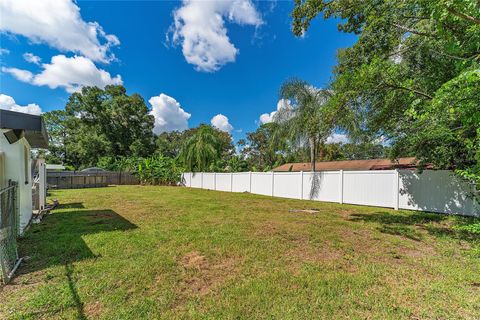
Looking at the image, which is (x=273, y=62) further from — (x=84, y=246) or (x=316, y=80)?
(x=84, y=246)

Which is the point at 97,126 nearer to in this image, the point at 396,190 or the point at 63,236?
the point at 63,236

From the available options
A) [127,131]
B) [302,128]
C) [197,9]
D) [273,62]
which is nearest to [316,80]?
[302,128]

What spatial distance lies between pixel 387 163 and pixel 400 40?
16821 millimetres

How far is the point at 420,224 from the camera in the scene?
6574 millimetres

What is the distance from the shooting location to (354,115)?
7.82 metres

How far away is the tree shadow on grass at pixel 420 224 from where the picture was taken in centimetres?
545

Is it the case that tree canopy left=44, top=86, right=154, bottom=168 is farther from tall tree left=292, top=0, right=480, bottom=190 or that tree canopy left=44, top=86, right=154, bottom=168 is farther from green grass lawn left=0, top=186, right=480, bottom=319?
tall tree left=292, top=0, right=480, bottom=190

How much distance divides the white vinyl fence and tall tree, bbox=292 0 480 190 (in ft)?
2.37

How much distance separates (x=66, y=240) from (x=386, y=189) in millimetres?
10484

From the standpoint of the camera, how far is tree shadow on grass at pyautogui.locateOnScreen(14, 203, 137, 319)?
141 inches

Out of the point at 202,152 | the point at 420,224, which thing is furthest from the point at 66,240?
the point at 202,152

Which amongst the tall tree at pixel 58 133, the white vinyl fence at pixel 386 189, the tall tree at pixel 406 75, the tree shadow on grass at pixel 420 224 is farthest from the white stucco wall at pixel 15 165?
the tall tree at pixel 58 133

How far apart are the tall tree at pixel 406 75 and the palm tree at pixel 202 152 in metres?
16.5

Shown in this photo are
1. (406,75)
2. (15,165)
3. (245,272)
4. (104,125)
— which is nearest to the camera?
(245,272)
